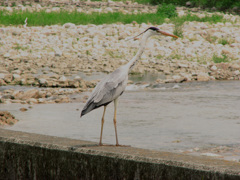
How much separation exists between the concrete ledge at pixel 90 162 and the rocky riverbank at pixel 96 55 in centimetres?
628

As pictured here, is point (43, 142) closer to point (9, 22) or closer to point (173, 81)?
point (173, 81)

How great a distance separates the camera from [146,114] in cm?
1061

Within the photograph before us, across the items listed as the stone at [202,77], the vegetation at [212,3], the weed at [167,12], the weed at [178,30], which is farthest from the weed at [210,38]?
the vegetation at [212,3]

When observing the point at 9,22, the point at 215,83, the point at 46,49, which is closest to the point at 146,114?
the point at 215,83

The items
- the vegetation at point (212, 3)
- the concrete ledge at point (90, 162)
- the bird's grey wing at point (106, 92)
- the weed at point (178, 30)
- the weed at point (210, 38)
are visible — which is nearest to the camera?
the concrete ledge at point (90, 162)

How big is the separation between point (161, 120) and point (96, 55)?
7.97 m

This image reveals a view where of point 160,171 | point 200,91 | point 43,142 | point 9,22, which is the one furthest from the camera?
point 9,22

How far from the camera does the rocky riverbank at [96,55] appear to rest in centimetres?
1438

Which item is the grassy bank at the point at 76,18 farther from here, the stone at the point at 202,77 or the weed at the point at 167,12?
the stone at the point at 202,77

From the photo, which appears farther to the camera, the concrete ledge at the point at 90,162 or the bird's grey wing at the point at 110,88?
the bird's grey wing at the point at 110,88

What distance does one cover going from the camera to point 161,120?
32.7 ft

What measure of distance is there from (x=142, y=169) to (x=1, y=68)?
37.8 feet

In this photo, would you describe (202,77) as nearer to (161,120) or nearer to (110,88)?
(161,120)

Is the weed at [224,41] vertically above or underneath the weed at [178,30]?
underneath
